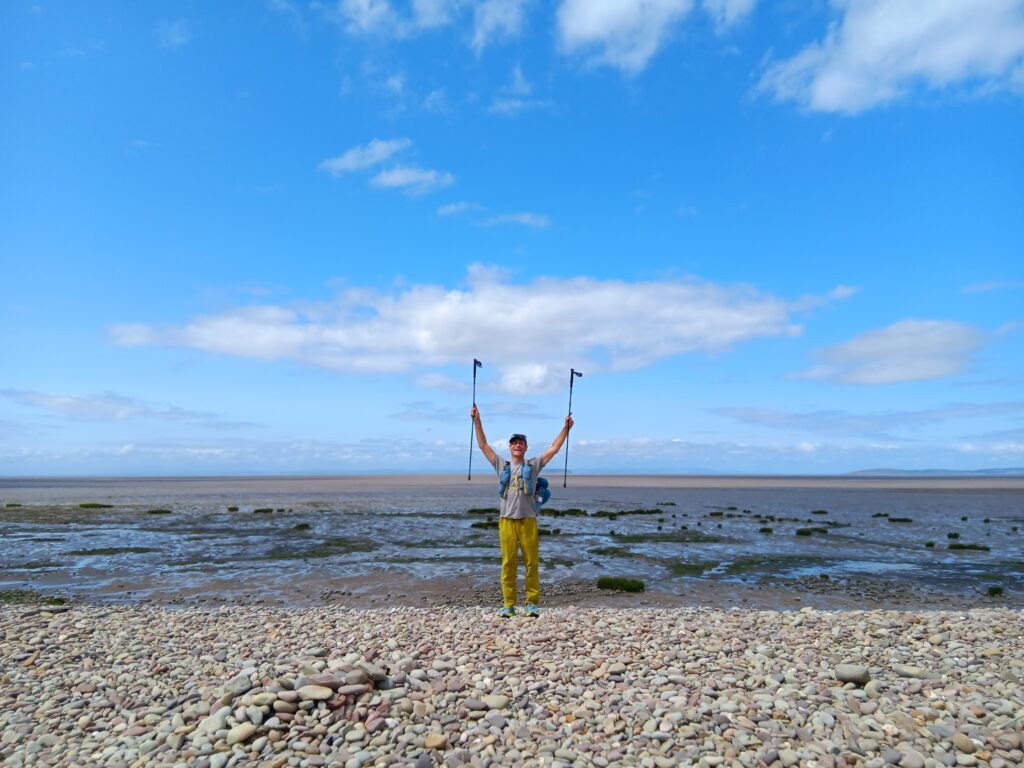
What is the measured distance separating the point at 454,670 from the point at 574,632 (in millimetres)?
2941

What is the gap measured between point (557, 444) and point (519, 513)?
1.65m

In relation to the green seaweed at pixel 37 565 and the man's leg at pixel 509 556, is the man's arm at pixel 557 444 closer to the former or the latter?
the man's leg at pixel 509 556

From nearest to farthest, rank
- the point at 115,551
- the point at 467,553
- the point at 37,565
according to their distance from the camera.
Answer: the point at 37,565, the point at 467,553, the point at 115,551

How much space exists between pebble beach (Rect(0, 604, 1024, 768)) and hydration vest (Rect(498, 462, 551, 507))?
252 cm

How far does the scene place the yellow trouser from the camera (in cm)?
1320

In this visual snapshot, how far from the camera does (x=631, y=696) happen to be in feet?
29.0

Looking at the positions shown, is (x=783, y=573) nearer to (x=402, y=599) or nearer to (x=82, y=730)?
(x=402, y=599)

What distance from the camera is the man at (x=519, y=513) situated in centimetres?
1323

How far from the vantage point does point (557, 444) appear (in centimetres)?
1322

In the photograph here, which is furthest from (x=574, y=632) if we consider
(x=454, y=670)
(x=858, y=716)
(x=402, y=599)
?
(x=402, y=599)

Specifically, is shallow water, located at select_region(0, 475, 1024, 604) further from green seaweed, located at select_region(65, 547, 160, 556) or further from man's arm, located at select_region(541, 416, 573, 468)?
man's arm, located at select_region(541, 416, 573, 468)

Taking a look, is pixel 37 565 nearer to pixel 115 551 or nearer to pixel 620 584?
pixel 115 551

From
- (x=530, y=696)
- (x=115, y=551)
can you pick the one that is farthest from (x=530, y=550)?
(x=115, y=551)

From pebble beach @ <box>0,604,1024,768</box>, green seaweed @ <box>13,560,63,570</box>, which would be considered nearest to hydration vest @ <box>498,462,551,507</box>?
pebble beach @ <box>0,604,1024,768</box>
